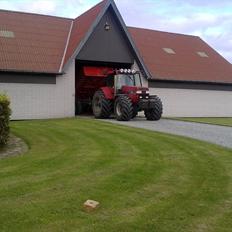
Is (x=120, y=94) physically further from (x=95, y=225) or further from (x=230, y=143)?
(x=95, y=225)

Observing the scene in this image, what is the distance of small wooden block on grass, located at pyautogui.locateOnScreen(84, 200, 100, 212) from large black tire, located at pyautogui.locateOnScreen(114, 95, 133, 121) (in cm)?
1442

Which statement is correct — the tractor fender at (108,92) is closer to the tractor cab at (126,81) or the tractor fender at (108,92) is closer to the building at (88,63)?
the tractor cab at (126,81)

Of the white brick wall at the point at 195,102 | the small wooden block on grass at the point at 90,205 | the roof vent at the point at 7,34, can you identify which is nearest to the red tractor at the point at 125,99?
the white brick wall at the point at 195,102

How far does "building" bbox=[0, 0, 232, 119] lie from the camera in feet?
80.3

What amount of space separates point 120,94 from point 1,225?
1680 centimetres

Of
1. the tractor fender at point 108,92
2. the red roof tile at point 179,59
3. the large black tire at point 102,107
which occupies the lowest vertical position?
the large black tire at point 102,107

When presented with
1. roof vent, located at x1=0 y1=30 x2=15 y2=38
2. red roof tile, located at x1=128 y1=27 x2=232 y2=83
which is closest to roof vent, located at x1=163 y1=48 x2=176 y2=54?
red roof tile, located at x1=128 y1=27 x2=232 y2=83

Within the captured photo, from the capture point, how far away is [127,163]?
34.0 feet

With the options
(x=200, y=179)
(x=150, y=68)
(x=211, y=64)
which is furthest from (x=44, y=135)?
(x=211, y=64)

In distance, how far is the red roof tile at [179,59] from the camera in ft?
→ 98.5

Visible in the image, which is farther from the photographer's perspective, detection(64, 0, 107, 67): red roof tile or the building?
detection(64, 0, 107, 67): red roof tile

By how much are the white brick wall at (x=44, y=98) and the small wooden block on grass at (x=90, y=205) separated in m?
17.4

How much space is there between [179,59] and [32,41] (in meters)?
10.7

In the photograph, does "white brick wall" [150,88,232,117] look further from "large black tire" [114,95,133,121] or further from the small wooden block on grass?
the small wooden block on grass
